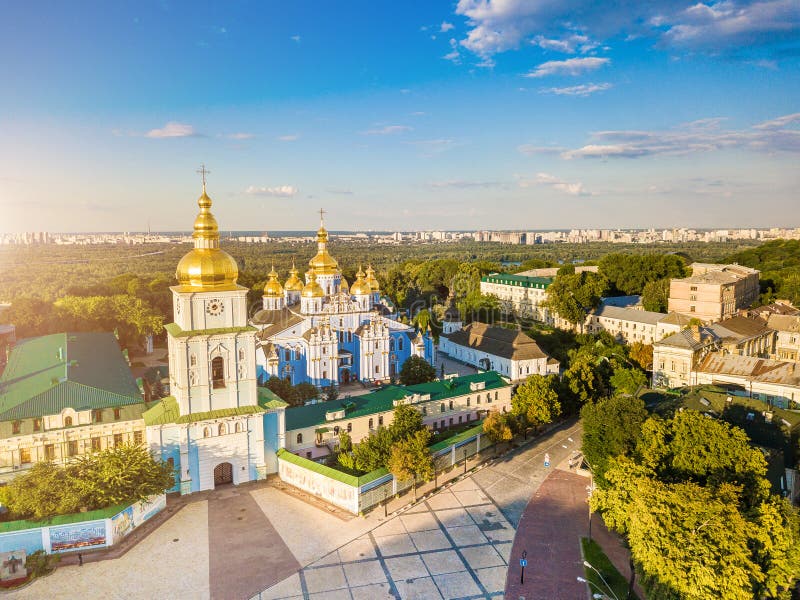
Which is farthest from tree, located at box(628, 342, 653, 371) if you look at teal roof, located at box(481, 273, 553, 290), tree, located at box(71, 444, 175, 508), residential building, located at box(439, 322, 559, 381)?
tree, located at box(71, 444, 175, 508)

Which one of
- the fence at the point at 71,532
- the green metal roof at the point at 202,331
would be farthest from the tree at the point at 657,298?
the fence at the point at 71,532

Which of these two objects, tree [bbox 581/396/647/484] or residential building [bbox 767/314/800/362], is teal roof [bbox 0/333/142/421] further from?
residential building [bbox 767/314/800/362]

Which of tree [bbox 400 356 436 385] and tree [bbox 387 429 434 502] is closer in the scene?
tree [bbox 387 429 434 502]

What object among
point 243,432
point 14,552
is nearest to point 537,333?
point 243,432

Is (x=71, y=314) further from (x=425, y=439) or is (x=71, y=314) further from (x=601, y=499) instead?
(x=601, y=499)

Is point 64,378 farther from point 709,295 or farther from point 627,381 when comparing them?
point 709,295

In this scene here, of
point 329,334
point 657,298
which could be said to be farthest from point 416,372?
point 657,298

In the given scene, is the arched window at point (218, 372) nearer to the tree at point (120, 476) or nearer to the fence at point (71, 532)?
the tree at point (120, 476)
